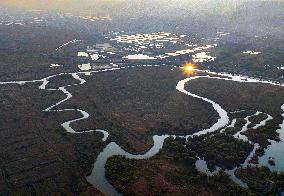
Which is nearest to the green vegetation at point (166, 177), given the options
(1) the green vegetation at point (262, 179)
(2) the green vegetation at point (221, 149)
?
(1) the green vegetation at point (262, 179)

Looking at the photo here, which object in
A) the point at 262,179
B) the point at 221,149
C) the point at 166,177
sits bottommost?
the point at 221,149

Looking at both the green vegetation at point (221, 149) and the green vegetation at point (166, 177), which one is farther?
the green vegetation at point (221, 149)

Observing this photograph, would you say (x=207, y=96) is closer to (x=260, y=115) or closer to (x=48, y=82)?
(x=260, y=115)

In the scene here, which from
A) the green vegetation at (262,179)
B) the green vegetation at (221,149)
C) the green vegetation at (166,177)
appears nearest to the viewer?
the green vegetation at (166,177)

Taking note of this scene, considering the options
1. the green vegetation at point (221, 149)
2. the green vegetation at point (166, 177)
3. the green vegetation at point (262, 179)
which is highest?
the green vegetation at point (262, 179)

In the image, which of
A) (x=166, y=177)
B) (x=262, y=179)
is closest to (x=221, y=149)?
(x=262, y=179)

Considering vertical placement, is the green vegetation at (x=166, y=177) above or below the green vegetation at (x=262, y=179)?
below

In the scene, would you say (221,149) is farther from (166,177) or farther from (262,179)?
(166,177)

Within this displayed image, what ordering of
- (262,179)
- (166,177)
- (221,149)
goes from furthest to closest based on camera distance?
(221,149) < (166,177) < (262,179)

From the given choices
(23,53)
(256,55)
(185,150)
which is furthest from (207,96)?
(23,53)

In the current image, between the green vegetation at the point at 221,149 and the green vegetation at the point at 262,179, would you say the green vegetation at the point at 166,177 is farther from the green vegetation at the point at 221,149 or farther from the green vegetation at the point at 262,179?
the green vegetation at the point at 221,149

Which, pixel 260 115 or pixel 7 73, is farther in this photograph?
pixel 7 73
